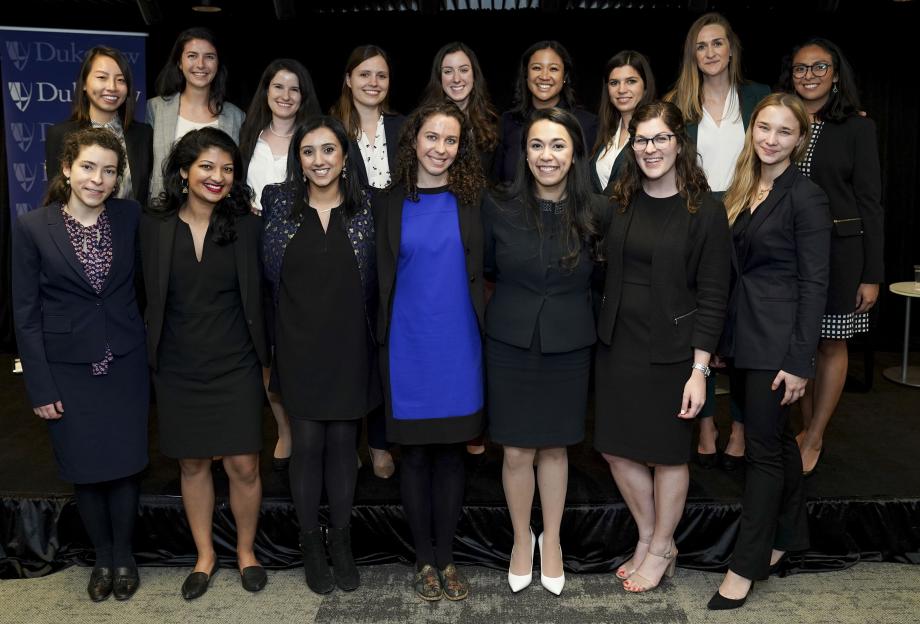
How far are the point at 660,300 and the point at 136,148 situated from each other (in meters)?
2.16

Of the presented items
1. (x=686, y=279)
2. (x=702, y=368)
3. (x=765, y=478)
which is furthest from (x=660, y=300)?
(x=765, y=478)

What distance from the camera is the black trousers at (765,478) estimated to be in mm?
2887

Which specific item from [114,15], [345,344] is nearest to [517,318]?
[345,344]

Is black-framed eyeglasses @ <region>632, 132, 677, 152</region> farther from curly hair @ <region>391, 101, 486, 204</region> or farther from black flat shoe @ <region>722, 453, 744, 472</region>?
black flat shoe @ <region>722, 453, 744, 472</region>

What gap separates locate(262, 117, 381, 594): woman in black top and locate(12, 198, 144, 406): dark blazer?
510mm

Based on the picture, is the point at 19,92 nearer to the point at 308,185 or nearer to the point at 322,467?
the point at 308,185

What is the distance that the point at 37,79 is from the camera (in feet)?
17.9

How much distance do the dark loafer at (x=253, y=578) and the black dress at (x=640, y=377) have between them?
4.39 feet

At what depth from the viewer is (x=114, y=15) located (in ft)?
19.8

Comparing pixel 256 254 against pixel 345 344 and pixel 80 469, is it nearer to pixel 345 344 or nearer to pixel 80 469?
pixel 345 344

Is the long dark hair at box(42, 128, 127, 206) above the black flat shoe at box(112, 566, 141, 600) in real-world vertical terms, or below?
above

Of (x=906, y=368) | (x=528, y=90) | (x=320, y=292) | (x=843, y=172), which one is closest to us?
(x=320, y=292)

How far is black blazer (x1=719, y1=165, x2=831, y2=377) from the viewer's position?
278cm

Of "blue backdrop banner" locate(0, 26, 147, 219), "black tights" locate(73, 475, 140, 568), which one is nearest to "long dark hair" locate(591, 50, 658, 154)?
"black tights" locate(73, 475, 140, 568)
